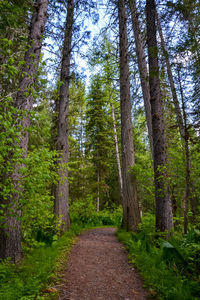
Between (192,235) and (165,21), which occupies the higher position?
(165,21)

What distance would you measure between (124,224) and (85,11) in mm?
8432

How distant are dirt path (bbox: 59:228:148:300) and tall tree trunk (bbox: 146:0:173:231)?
1.43 m

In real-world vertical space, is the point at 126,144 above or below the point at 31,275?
above

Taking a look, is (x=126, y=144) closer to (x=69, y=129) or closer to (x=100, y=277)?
(x=69, y=129)

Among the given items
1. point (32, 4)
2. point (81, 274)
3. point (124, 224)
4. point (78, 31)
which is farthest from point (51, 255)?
point (78, 31)

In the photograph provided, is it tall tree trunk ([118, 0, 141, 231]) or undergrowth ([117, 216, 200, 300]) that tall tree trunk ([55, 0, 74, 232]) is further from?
undergrowth ([117, 216, 200, 300])

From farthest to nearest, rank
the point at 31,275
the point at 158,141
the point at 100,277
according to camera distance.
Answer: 1. the point at 158,141
2. the point at 100,277
3. the point at 31,275

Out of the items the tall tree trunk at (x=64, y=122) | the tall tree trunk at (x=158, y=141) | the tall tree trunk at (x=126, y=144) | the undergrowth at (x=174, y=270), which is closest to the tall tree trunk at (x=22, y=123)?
the undergrowth at (x=174, y=270)

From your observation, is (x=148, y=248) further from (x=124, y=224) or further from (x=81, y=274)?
(x=124, y=224)

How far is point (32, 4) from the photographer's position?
471 centimetres

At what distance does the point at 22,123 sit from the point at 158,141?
3.46m

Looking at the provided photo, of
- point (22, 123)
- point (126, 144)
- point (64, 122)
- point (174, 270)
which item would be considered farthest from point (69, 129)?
point (174, 270)

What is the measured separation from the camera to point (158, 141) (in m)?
5.31

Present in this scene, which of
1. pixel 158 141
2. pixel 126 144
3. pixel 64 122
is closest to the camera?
pixel 158 141
